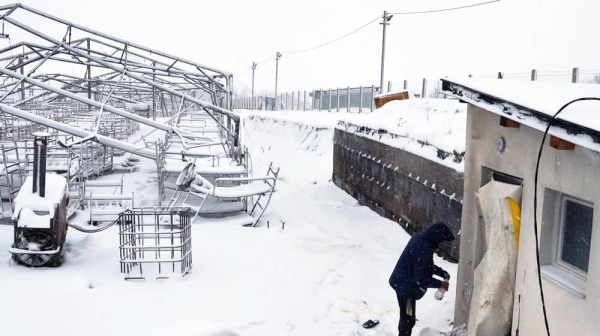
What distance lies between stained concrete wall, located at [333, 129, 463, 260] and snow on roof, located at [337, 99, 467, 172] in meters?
0.17

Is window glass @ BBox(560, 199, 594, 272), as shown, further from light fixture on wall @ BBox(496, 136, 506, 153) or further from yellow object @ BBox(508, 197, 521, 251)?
light fixture on wall @ BBox(496, 136, 506, 153)

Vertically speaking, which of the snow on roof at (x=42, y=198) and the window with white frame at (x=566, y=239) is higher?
the window with white frame at (x=566, y=239)

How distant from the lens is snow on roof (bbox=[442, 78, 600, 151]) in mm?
3633

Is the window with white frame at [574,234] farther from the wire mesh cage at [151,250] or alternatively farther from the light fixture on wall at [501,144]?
the wire mesh cage at [151,250]

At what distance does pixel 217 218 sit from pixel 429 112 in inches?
258

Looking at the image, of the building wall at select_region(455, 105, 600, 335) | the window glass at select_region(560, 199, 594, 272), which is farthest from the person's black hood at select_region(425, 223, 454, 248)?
the window glass at select_region(560, 199, 594, 272)

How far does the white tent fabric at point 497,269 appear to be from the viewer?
4957mm

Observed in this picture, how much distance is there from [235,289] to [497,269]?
3.68 m

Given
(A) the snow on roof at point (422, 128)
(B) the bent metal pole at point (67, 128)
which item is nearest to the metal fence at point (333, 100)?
(A) the snow on roof at point (422, 128)

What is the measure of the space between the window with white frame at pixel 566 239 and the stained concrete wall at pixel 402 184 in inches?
153

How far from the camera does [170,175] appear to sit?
Answer: 12.8m

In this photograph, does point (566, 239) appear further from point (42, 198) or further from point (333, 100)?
point (333, 100)

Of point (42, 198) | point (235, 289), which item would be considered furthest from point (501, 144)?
point (42, 198)

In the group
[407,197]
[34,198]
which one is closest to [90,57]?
[34,198]
